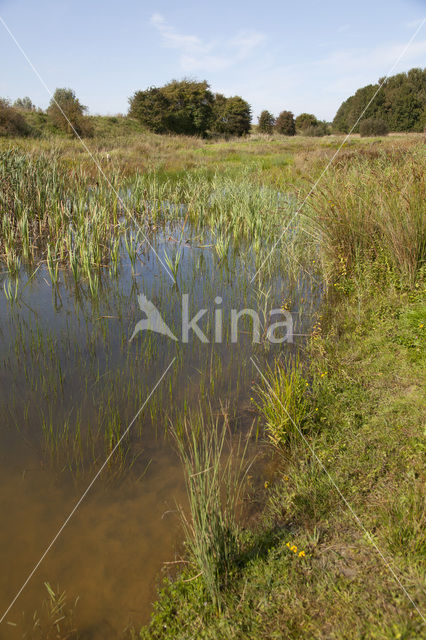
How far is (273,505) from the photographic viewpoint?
190 cm

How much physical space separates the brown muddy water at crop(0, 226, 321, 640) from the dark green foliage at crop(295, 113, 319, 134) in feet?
138

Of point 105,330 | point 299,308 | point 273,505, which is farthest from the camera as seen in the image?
point 299,308

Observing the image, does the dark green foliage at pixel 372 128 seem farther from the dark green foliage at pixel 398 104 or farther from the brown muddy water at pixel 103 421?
the brown muddy water at pixel 103 421

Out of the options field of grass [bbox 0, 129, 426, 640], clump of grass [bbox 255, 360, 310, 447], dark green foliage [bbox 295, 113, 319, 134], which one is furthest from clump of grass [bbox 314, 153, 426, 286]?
dark green foliage [bbox 295, 113, 319, 134]

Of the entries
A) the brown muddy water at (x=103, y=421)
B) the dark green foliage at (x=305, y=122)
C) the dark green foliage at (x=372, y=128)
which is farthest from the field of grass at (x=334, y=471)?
the dark green foliage at (x=305, y=122)

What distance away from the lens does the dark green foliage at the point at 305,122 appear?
135ft

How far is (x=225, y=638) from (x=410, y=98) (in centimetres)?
4082

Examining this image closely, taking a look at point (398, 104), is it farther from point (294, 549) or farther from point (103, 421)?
point (294, 549)

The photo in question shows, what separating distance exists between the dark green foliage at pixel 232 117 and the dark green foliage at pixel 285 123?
412 cm

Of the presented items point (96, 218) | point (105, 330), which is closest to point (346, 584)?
point (105, 330)

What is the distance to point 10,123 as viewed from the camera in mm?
19484

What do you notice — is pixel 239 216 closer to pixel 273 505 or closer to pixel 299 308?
pixel 299 308

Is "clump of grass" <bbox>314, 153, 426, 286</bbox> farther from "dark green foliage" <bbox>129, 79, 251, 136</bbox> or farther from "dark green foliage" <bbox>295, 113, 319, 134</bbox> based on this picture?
"dark green foliage" <bbox>295, 113, 319, 134</bbox>

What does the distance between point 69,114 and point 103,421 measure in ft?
79.7
